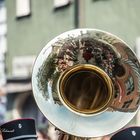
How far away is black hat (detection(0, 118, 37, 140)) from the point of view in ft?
13.6

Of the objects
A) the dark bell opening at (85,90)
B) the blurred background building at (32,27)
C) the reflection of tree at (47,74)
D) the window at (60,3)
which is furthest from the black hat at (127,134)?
the window at (60,3)

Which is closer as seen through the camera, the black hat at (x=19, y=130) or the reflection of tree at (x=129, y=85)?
the reflection of tree at (x=129, y=85)

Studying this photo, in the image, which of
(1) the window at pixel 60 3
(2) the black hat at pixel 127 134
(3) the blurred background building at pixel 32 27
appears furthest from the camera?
(1) the window at pixel 60 3

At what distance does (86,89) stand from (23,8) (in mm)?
12434

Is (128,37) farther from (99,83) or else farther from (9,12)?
(99,83)

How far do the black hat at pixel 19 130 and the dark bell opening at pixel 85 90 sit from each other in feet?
1.11

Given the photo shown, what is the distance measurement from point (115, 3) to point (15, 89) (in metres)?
3.96

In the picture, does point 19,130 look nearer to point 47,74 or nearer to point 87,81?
point 47,74

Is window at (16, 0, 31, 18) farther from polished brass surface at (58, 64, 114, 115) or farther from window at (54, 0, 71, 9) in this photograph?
polished brass surface at (58, 64, 114, 115)

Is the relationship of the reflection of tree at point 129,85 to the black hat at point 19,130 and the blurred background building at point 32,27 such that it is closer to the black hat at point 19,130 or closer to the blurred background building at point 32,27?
the black hat at point 19,130

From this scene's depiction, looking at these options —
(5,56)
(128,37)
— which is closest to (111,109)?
(128,37)

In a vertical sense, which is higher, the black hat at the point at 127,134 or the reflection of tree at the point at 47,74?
the reflection of tree at the point at 47,74

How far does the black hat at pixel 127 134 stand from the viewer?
3797 mm

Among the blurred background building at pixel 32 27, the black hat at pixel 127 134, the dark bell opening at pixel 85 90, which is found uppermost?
the dark bell opening at pixel 85 90
